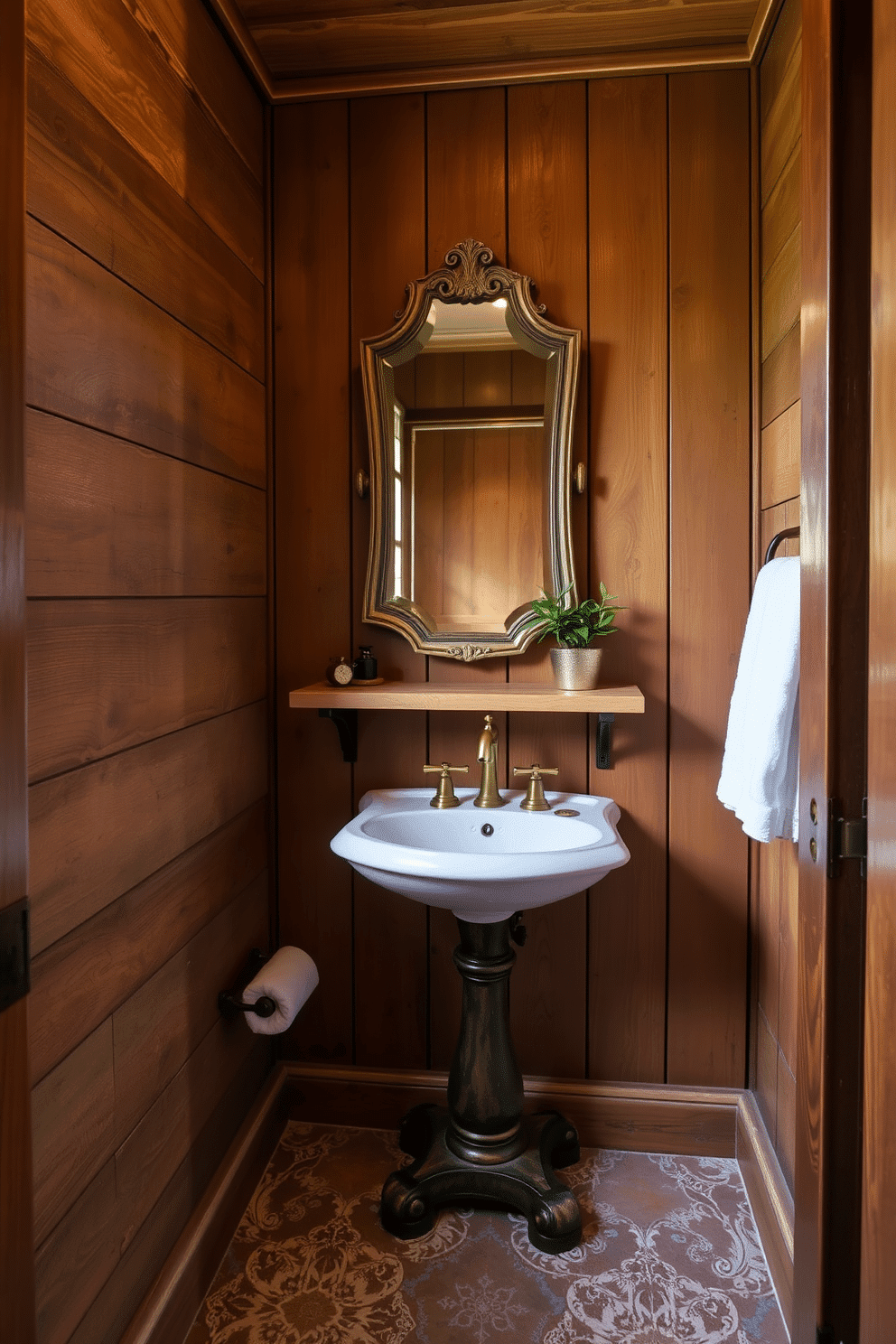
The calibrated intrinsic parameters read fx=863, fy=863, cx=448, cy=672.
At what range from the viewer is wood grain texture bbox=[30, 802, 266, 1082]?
1.06 m

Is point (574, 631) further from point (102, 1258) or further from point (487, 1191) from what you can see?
point (102, 1258)

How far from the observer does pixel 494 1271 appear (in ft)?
5.07

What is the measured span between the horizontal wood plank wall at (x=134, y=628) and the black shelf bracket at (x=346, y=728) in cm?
22

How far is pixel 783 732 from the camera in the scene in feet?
4.27

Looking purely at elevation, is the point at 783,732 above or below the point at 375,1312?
above

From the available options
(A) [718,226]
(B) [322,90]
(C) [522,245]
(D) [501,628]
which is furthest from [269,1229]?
(B) [322,90]

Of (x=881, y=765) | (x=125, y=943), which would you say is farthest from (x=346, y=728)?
(x=881, y=765)

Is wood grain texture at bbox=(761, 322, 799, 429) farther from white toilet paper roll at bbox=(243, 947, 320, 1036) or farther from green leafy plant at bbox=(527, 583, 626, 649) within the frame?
white toilet paper roll at bbox=(243, 947, 320, 1036)

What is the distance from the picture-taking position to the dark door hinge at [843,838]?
37.8 inches

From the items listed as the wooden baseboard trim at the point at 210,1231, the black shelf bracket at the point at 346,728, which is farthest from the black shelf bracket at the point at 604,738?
the wooden baseboard trim at the point at 210,1231

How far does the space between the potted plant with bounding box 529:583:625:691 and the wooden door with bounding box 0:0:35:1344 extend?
1.18 metres

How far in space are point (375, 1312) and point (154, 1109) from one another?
52 cm

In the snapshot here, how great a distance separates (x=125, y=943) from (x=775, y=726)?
1.02 metres

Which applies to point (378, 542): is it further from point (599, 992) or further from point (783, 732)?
point (599, 992)
